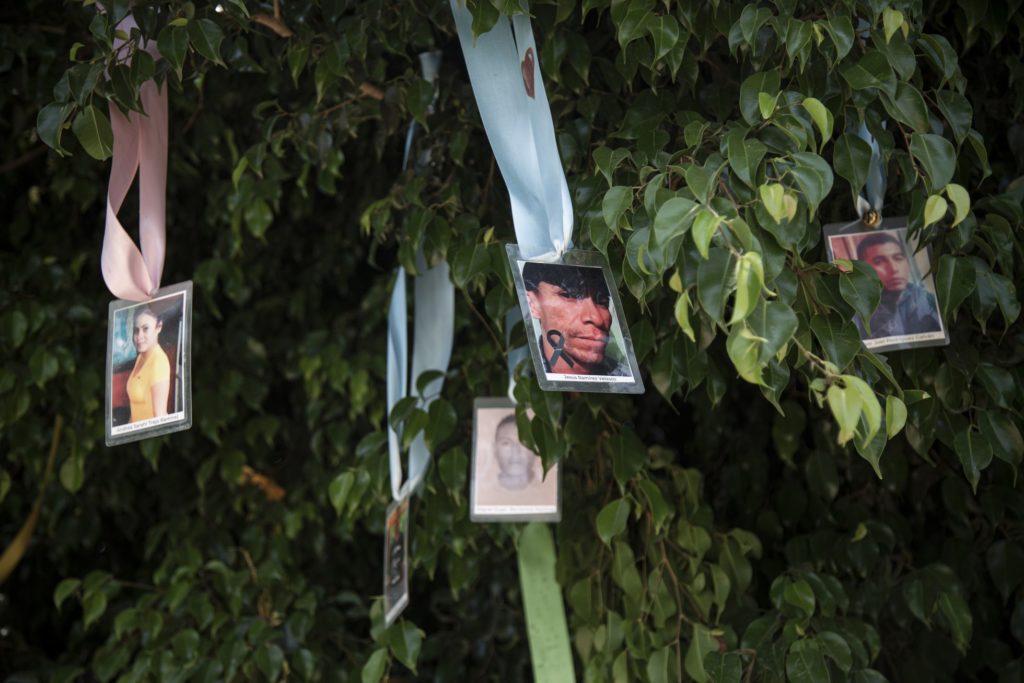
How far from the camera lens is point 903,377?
1.56m

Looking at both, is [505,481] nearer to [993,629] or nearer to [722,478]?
[722,478]

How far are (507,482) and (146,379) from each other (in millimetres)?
560

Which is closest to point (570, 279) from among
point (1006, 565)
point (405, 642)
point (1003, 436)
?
point (1003, 436)

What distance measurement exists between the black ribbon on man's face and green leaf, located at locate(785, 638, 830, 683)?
57 cm

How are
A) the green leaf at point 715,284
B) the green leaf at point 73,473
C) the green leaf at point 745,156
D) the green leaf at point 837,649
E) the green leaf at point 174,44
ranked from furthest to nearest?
the green leaf at point 73,473
the green leaf at point 837,649
the green leaf at point 174,44
the green leaf at point 745,156
the green leaf at point 715,284

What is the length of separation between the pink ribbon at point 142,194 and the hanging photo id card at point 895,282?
0.90m

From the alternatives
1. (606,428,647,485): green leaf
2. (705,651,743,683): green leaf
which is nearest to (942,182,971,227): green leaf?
(606,428,647,485): green leaf

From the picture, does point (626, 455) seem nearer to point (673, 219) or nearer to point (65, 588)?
point (673, 219)

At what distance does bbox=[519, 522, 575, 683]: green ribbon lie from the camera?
1.76m

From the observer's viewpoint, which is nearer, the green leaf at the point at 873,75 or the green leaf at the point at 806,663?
the green leaf at the point at 873,75

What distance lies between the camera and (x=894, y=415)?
44.4 inches

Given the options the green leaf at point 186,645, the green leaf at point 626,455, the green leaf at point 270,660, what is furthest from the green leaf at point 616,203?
the green leaf at point 186,645

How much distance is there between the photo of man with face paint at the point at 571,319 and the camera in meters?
1.26

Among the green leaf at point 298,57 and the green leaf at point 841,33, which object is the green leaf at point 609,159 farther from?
the green leaf at point 298,57
